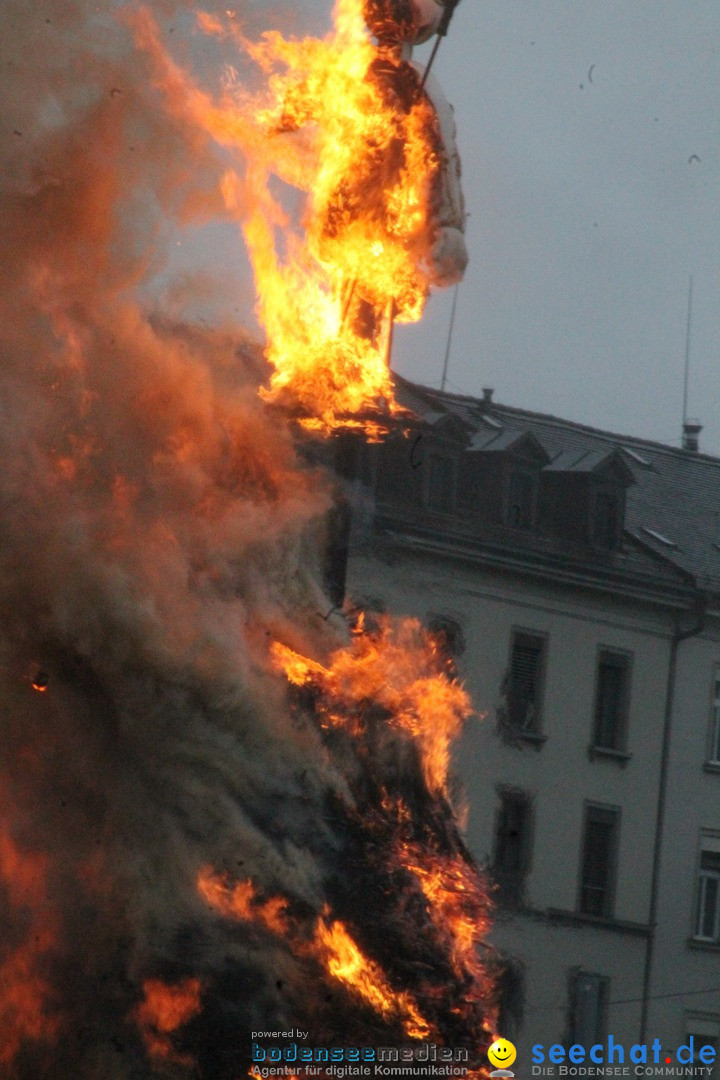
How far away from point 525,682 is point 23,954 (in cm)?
1664

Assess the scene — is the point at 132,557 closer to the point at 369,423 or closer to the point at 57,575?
the point at 57,575

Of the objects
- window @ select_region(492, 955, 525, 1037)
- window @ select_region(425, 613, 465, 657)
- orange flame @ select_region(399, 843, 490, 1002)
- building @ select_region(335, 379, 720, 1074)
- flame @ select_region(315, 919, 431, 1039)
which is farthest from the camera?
building @ select_region(335, 379, 720, 1074)

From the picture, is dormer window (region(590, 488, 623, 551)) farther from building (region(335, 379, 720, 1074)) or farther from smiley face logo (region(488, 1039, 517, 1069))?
smiley face logo (region(488, 1039, 517, 1069))

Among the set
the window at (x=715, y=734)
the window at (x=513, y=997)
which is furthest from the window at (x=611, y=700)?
the window at (x=513, y=997)

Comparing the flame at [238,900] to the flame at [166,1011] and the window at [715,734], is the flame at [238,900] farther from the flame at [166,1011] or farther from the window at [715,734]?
the window at [715,734]

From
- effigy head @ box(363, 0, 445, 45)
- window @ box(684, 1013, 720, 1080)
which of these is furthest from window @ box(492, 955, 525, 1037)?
effigy head @ box(363, 0, 445, 45)

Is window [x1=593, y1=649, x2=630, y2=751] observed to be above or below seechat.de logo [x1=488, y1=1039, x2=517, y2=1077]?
above

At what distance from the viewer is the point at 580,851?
28688mm

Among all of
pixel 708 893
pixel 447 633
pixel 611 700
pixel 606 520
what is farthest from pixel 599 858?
pixel 606 520

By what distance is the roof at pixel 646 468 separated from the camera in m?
30.4

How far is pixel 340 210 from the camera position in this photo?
14016 millimetres

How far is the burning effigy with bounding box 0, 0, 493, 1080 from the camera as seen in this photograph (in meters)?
12.0

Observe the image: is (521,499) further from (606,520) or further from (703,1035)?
(703,1035)

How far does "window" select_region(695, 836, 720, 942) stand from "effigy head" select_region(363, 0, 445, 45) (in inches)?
734
